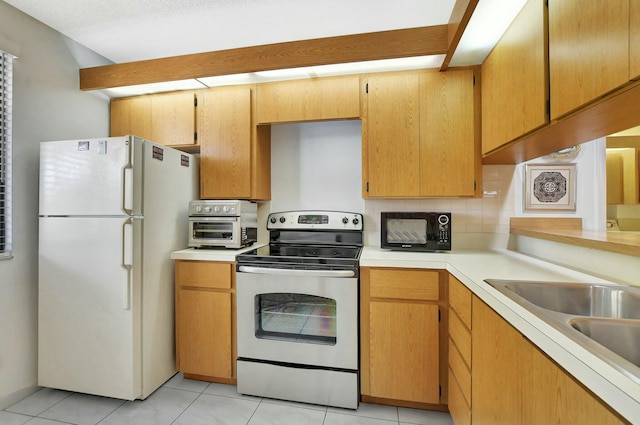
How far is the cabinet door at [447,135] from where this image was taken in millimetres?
1896

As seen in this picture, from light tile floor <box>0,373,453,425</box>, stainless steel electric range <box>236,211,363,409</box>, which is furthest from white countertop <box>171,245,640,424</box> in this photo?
light tile floor <box>0,373,453,425</box>

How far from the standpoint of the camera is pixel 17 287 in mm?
1820

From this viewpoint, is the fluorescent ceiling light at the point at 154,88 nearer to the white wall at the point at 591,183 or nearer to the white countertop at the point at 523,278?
the white countertop at the point at 523,278

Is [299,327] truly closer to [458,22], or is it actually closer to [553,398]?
[553,398]

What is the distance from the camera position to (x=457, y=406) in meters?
1.46

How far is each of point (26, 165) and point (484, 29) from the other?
288 cm

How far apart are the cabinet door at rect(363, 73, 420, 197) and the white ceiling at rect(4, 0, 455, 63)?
0.38 metres

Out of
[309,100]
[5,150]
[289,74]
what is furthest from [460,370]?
[5,150]

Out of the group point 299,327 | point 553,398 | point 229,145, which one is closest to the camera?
point 553,398

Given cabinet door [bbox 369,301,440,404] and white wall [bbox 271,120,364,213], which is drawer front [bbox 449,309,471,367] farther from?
white wall [bbox 271,120,364,213]

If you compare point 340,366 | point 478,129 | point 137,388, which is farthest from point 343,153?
point 137,388

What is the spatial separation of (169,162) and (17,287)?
121 cm

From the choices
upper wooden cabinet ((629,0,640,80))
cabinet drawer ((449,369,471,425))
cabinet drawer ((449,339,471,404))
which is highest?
upper wooden cabinet ((629,0,640,80))

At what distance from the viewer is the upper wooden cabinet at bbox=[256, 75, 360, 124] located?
204cm
